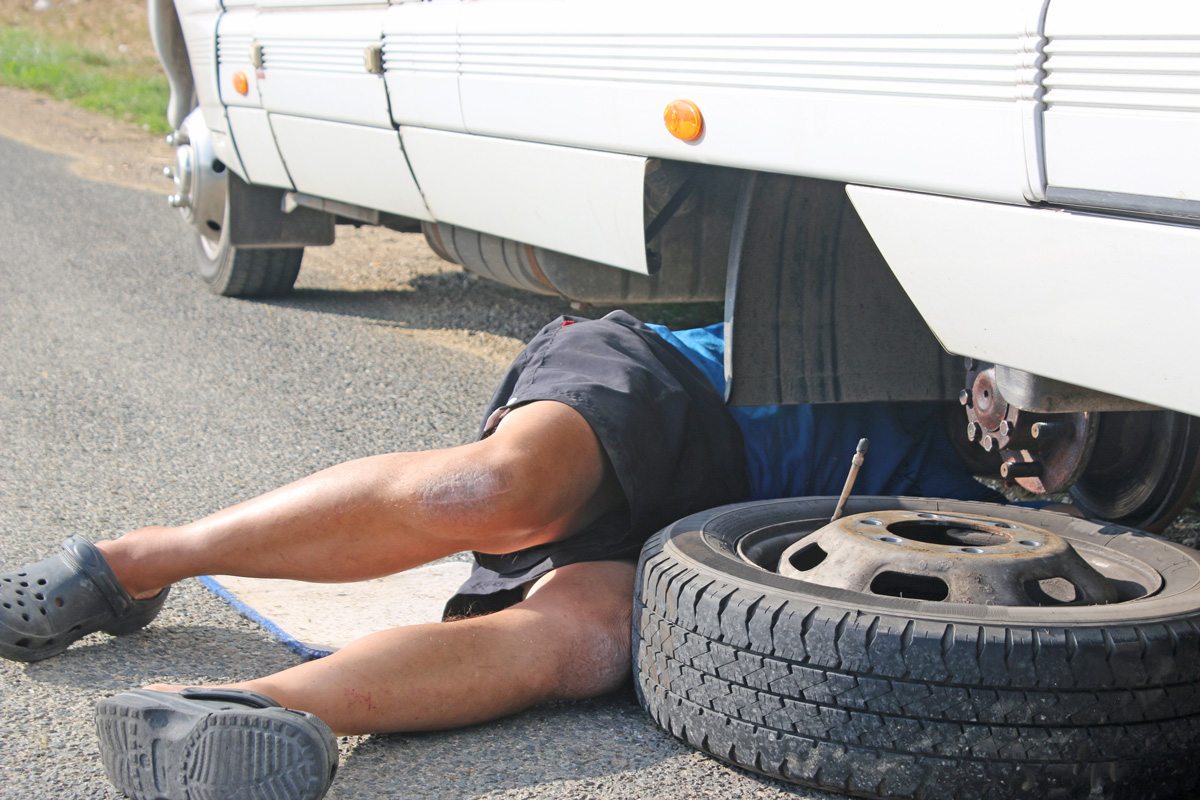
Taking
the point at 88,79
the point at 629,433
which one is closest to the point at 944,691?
the point at 629,433

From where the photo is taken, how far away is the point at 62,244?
266 inches

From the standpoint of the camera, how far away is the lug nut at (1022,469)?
2328 millimetres

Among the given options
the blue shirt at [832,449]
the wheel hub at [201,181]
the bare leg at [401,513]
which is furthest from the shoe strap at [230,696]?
the wheel hub at [201,181]

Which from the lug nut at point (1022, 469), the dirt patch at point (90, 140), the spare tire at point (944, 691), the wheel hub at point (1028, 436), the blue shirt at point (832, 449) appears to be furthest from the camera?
the dirt patch at point (90, 140)

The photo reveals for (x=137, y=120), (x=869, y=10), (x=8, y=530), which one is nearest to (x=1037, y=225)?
(x=869, y=10)

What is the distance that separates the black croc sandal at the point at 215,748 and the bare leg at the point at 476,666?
128 mm

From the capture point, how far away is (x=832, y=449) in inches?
102

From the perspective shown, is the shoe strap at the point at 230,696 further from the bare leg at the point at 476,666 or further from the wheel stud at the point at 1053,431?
the wheel stud at the point at 1053,431

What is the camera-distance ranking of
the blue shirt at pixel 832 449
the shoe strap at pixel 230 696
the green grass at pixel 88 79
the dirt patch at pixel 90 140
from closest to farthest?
the shoe strap at pixel 230 696, the blue shirt at pixel 832 449, the dirt patch at pixel 90 140, the green grass at pixel 88 79

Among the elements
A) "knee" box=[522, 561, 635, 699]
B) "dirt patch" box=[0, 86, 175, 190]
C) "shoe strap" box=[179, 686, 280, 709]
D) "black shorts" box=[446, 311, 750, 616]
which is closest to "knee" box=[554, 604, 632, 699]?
"knee" box=[522, 561, 635, 699]

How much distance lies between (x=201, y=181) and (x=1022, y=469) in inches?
180

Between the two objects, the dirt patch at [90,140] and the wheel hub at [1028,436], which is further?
the dirt patch at [90,140]

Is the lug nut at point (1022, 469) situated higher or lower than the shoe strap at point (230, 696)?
higher

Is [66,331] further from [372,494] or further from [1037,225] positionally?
[1037,225]
